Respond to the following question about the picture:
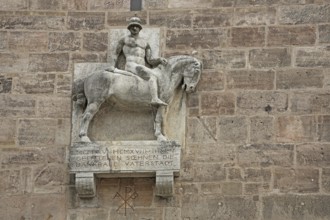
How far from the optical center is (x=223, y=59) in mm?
11812

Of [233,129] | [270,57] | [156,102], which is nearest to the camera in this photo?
[156,102]

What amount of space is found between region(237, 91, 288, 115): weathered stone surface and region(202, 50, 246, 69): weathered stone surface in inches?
12.4

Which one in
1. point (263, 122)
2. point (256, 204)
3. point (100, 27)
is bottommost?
point (256, 204)

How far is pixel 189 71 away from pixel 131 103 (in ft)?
2.08

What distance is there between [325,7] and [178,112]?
69.0 inches

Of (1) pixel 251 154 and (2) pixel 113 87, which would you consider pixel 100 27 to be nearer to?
(2) pixel 113 87

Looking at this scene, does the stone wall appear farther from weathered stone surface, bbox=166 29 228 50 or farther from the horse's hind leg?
the horse's hind leg

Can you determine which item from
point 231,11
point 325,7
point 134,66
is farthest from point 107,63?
point 325,7

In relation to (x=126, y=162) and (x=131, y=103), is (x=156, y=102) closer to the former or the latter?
(x=131, y=103)

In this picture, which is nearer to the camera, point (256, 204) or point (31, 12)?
point (256, 204)

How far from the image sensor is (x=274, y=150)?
11461 millimetres

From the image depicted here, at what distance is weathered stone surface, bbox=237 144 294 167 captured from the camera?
11.4 m

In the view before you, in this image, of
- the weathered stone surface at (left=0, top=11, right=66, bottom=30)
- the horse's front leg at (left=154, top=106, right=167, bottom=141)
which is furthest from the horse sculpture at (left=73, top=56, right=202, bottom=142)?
the weathered stone surface at (left=0, top=11, right=66, bottom=30)

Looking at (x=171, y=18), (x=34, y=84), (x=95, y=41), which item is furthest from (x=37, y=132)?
(x=171, y=18)
